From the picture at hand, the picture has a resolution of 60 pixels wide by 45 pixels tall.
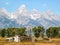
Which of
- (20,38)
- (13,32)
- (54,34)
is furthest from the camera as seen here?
(13,32)

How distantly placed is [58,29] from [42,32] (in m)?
14.2

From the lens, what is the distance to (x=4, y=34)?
18825cm

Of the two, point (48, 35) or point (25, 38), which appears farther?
point (48, 35)

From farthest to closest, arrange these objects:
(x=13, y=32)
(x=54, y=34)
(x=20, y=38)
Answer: (x=13, y=32) < (x=54, y=34) < (x=20, y=38)

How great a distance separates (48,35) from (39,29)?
12325mm

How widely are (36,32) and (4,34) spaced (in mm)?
25598

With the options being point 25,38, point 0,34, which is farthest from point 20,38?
point 0,34

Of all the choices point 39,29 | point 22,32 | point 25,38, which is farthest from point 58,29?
point 25,38

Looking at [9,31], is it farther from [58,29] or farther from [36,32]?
[58,29]

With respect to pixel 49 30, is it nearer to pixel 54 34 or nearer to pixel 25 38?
pixel 54 34

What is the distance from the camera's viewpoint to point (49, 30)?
192750mm

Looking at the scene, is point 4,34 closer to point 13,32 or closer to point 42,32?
point 13,32

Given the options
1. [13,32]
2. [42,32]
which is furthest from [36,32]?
[13,32]

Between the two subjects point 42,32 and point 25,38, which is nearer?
point 25,38
